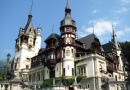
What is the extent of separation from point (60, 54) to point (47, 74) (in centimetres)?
723

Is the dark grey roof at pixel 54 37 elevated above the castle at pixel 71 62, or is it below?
above

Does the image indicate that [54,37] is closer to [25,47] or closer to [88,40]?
[88,40]

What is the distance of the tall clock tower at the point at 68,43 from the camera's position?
4641cm

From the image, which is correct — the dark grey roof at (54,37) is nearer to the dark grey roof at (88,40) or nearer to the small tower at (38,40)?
the dark grey roof at (88,40)

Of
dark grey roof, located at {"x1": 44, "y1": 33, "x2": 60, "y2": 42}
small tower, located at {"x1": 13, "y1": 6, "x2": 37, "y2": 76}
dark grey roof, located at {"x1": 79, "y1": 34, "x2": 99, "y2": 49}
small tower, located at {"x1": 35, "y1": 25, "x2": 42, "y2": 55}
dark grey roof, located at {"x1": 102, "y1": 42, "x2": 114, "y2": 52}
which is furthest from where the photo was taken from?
small tower, located at {"x1": 35, "y1": 25, "x2": 42, "y2": 55}

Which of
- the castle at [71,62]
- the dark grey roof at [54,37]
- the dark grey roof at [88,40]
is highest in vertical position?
the dark grey roof at [54,37]

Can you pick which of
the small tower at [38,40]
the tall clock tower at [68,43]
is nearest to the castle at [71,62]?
the tall clock tower at [68,43]

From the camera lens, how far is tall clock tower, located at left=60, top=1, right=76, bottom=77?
46.4 meters

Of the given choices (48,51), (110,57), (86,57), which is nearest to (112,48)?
(110,57)

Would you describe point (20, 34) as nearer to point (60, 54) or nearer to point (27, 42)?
point (27, 42)

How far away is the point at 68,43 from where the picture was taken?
48125 millimetres

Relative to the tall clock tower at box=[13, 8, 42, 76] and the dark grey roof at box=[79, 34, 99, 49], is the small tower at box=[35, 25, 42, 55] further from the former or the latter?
the dark grey roof at box=[79, 34, 99, 49]

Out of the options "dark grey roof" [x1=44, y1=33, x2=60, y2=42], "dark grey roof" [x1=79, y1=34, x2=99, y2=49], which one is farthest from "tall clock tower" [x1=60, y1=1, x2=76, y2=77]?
"dark grey roof" [x1=79, y1=34, x2=99, y2=49]

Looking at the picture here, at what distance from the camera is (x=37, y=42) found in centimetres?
7488
